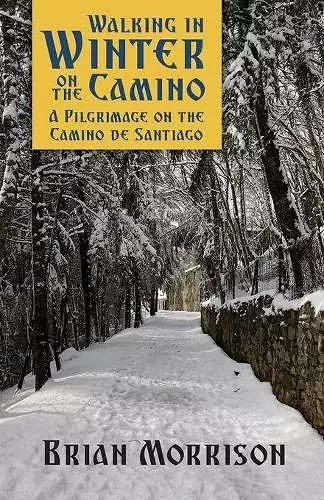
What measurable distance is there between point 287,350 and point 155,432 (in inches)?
91.4

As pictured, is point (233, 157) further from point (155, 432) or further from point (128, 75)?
point (155, 432)

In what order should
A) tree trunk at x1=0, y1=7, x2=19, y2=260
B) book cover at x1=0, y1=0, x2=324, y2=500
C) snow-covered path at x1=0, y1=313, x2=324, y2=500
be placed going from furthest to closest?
tree trunk at x1=0, y1=7, x2=19, y2=260 → book cover at x1=0, y1=0, x2=324, y2=500 → snow-covered path at x1=0, y1=313, x2=324, y2=500

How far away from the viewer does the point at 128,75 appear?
18.7ft

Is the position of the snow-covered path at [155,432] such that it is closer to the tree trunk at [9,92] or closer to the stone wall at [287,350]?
the stone wall at [287,350]

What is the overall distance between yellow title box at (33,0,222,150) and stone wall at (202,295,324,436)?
106 inches

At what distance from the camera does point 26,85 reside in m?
9.27

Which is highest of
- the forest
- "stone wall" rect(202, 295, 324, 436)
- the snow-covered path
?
the forest

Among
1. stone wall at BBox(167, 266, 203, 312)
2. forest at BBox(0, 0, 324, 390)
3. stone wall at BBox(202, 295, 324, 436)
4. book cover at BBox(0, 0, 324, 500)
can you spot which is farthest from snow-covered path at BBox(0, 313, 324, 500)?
stone wall at BBox(167, 266, 203, 312)

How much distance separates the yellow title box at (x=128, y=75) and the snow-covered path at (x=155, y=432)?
3.41 meters

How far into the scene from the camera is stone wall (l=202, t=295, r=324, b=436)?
520 cm

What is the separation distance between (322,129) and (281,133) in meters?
2.35

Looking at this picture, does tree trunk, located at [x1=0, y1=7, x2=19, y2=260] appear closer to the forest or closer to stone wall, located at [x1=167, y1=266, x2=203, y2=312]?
the forest

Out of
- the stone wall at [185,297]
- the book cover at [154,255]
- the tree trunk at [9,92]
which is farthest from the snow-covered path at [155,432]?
the stone wall at [185,297]

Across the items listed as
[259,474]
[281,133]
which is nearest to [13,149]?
[259,474]
